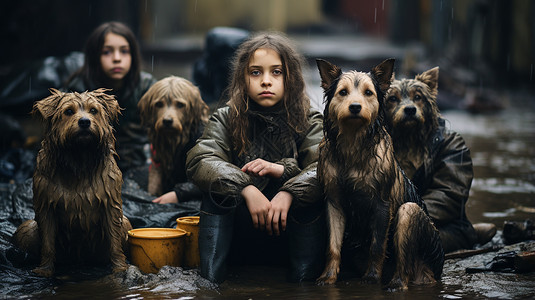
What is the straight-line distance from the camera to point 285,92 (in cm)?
450

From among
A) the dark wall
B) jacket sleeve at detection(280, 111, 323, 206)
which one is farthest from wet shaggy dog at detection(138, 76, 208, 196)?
the dark wall

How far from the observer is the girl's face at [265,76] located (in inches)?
174

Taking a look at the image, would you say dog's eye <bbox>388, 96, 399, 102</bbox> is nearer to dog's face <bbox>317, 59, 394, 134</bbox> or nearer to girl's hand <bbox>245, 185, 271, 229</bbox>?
dog's face <bbox>317, 59, 394, 134</bbox>

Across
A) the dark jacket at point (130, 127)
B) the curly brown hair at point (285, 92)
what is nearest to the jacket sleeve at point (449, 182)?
the curly brown hair at point (285, 92)

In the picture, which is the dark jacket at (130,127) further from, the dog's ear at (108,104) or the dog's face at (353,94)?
the dog's face at (353,94)

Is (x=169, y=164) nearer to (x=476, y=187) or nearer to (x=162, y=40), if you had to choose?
(x=476, y=187)

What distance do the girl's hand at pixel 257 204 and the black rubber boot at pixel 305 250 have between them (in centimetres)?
23

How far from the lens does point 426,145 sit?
16.0ft

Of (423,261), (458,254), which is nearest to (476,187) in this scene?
(458,254)

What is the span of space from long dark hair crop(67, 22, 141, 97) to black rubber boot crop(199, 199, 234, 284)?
8.08ft

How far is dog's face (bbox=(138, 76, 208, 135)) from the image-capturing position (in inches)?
216

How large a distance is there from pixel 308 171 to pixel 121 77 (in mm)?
2612

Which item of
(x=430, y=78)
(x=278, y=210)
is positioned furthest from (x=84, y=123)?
(x=430, y=78)

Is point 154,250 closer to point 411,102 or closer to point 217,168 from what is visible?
point 217,168
